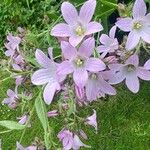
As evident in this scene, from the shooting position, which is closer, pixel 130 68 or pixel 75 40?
pixel 75 40

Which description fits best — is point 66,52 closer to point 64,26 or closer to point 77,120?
point 64,26

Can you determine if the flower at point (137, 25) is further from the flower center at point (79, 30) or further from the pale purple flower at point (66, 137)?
the pale purple flower at point (66, 137)

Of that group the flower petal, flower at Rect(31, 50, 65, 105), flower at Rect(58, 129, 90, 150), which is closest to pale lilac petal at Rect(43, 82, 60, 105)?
flower at Rect(31, 50, 65, 105)

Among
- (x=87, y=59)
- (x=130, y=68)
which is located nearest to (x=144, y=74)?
(x=130, y=68)

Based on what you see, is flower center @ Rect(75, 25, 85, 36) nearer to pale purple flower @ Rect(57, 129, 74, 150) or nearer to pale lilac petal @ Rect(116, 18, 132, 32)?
pale lilac petal @ Rect(116, 18, 132, 32)

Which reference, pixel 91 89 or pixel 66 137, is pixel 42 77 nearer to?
pixel 91 89

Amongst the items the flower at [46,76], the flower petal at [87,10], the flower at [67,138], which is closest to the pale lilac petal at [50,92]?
the flower at [46,76]

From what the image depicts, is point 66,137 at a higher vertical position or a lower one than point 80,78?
lower

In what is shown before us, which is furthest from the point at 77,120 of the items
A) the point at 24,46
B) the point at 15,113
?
the point at 15,113
